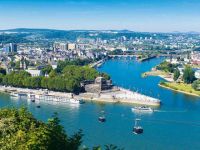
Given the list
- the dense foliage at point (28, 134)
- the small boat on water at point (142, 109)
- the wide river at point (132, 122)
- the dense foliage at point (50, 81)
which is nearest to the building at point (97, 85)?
the dense foliage at point (50, 81)

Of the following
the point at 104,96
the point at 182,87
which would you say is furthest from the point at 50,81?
the point at 182,87

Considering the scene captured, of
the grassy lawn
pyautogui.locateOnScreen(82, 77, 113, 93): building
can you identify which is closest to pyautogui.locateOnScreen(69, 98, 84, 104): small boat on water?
pyautogui.locateOnScreen(82, 77, 113, 93): building

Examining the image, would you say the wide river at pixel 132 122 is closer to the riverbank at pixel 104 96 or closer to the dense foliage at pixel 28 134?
the riverbank at pixel 104 96

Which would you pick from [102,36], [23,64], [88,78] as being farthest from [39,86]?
[102,36]

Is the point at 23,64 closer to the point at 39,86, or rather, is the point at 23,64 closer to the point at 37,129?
the point at 39,86

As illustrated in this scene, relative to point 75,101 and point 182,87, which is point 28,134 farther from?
point 182,87
